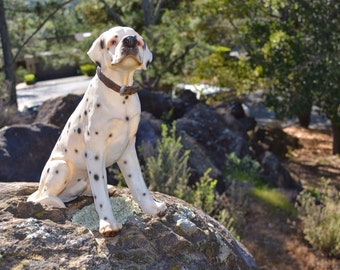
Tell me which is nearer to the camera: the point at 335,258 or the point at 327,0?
the point at 335,258

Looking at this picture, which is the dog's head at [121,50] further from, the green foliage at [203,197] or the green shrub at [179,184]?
the green foliage at [203,197]

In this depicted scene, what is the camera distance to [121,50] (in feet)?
9.15

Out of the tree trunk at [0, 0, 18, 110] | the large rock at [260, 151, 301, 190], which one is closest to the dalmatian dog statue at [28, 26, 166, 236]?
the large rock at [260, 151, 301, 190]

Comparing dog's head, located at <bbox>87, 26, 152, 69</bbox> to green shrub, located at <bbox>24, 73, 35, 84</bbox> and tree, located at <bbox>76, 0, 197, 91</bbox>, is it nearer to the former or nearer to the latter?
tree, located at <bbox>76, 0, 197, 91</bbox>

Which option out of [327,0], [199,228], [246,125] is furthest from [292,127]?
[199,228]

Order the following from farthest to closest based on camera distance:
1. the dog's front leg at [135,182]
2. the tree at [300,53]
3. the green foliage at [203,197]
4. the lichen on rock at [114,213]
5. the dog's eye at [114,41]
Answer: the tree at [300,53], the green foliage at [203,197], the dog's front leg at [135,182], the lichen on rock at [114,213], the dog's eye at [114,41]

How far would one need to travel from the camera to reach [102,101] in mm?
3002

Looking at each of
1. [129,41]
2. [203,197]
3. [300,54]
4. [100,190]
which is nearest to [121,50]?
[129,41]

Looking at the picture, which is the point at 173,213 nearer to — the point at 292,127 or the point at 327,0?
the point at 327,0

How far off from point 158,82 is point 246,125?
3436mm

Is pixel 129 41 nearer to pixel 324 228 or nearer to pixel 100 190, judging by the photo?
pixel 100 190

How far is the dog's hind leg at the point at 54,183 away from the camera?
3.17 meters

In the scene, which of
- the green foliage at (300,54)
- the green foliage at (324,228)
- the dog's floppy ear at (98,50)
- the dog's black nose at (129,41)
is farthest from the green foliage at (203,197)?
the green foliage at (300,54)

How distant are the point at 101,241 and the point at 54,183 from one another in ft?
1.69
